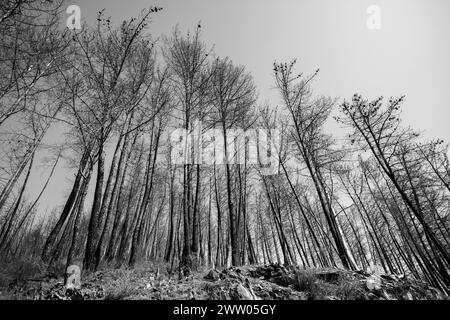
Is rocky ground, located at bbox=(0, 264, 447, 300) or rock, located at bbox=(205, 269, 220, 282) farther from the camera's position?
rock, located at bbox=(205, 269, 220, 282)

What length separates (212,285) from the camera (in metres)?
4.36

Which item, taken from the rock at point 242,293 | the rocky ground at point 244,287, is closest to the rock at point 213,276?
the rocky ground at point 244,287

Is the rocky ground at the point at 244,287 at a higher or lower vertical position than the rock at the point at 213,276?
lower

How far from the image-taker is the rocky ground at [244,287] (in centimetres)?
396

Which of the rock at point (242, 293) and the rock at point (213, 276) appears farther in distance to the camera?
the rock at point (213, 276)

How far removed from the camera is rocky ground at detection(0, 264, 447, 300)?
3959mm

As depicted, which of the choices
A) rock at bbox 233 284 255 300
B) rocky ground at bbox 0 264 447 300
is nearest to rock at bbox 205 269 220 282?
rocky ground at bbox 0 264 447 300

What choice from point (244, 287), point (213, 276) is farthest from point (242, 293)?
point (213, 276)

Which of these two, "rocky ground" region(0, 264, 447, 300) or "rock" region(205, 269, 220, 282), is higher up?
"rock" region(205, 269, 220, 282)

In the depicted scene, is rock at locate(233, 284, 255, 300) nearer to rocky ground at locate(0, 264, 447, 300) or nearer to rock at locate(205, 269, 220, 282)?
rocky ground at locate(0, 264, 447, 300)

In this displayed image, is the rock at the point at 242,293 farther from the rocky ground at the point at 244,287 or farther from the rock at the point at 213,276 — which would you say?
the rock at the point at 213,276

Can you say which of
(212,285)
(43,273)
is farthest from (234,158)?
(43,273)
